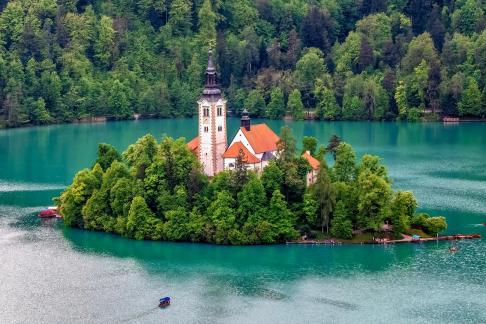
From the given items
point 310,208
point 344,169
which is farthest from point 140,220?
point 344,169

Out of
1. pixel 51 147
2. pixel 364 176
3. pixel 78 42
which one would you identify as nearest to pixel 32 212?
pixel 364 176

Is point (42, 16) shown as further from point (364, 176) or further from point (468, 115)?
point (364, 176)

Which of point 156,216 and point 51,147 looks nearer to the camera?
point 156,216

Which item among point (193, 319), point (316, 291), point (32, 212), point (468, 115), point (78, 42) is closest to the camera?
point (193, 319)

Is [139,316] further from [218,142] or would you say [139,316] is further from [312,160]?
[312,160]

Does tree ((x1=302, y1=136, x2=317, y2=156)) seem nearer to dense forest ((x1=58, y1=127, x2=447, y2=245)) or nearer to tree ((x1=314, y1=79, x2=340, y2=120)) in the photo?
dense forest ((x1=58, y1=127, x2=447, y2=245))

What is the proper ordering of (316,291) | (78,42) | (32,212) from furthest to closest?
(78,42)
(32,212)
(316,291)

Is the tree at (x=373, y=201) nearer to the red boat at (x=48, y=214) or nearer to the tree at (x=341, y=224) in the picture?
the tree at (x=341, y=224)
